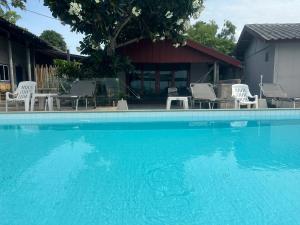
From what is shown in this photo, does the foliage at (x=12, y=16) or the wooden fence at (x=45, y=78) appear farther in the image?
the foliage at (x=12, y=16)

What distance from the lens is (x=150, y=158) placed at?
192 inches

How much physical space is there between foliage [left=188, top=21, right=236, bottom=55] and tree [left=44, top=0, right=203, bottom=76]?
522 inches

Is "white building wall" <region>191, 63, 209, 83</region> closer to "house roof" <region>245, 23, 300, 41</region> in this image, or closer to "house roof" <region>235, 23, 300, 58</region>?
"house roof" <region>235, 23, 300, 58</region>

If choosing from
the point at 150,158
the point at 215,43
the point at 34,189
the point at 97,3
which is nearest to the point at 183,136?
the point at 150,158

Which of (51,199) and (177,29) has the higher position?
(177,29)

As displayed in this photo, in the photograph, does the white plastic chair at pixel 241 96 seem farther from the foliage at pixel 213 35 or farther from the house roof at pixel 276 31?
the foliage at pixel 213 35

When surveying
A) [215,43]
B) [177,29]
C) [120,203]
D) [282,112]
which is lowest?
[120,203]

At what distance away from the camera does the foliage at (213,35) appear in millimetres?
25391

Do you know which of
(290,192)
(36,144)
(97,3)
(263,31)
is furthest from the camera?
(263,31)

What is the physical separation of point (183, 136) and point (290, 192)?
139 inches

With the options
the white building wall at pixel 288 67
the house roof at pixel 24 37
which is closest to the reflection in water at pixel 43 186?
the house roof at pixel 24 37

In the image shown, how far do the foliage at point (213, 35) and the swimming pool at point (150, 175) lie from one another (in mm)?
18938

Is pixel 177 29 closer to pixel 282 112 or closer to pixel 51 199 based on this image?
pixel 282 112

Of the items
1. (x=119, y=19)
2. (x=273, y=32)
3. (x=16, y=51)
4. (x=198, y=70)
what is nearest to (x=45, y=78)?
(x=16, y=51)
